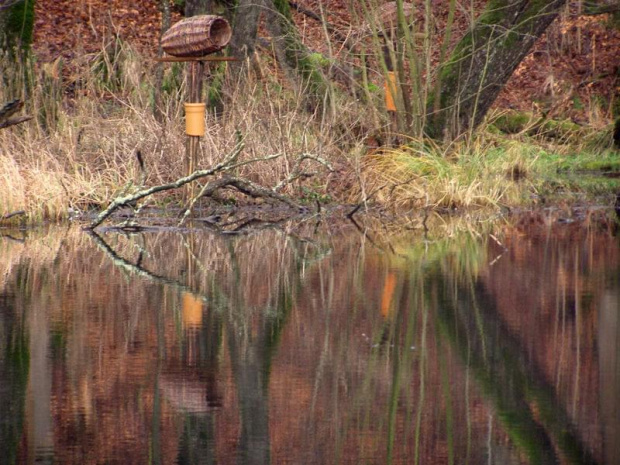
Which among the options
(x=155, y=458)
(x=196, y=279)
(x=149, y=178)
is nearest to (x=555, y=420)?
(x=155, y=458)

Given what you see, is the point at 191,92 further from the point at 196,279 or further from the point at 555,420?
the point at 555,420

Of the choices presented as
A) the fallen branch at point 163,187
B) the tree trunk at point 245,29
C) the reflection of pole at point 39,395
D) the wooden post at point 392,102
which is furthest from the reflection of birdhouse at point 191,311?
the tree trunk at point 245,29

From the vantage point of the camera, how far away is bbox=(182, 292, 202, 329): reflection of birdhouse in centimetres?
754

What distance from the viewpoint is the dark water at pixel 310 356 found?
4.91 meters

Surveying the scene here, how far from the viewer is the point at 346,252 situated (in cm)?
1127

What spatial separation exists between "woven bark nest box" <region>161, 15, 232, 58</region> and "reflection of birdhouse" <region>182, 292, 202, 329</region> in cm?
521

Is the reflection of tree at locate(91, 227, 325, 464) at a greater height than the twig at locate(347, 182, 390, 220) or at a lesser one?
lesser

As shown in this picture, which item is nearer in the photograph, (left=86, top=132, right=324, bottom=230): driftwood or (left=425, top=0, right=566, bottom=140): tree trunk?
(left=86, top=132, right=324, bottom=230): driftwood

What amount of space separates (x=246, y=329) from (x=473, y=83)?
10.9 metres

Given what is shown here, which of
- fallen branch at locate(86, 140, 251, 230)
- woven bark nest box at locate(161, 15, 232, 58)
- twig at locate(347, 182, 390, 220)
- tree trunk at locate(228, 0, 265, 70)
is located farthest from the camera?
tree trunk at locate(228, 0, 265, 70)

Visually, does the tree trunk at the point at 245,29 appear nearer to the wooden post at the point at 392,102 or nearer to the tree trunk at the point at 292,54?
the tree trunk at the point at 292,54

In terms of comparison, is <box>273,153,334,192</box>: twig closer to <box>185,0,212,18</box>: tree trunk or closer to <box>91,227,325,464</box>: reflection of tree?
<box>91,227,325,464</box>: reflection of tree

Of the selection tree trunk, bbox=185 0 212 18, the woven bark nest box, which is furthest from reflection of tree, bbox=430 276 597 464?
tree trunk, bbox=185 0 212 18

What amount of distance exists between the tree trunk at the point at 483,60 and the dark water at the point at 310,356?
20.9 feet
